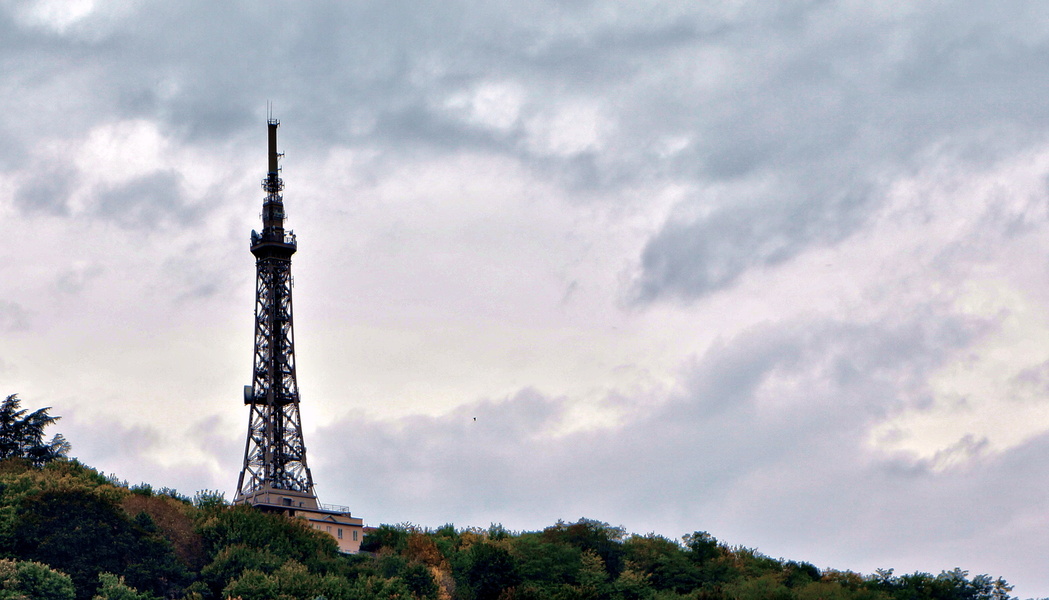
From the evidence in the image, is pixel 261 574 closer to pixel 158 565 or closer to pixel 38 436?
pixel 158 565

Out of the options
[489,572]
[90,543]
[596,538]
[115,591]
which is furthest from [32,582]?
[596,538]

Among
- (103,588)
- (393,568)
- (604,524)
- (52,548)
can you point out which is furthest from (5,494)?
(604,524)

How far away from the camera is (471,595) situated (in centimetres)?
11612

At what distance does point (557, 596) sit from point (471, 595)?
28.7 feet

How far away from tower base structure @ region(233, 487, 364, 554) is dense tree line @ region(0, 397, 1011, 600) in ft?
6.59

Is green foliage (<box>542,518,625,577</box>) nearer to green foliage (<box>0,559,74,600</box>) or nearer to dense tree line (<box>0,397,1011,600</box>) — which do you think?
dense tree line (<box>0,397,1011,600</box>)

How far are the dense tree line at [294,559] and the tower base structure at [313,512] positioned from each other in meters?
2.01

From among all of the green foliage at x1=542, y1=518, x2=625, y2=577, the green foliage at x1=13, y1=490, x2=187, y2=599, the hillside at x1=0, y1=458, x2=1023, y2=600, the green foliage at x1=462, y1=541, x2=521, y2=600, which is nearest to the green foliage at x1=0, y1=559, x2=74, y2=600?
the hillside at x1=0, y1=458, x2=1023, y2=600

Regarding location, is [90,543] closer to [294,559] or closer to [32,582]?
[32,582]

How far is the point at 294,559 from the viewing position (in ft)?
364

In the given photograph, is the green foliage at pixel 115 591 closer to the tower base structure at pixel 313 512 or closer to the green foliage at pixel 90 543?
the green foliage at pixel 90 543

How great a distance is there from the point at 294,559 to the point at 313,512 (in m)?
28.1

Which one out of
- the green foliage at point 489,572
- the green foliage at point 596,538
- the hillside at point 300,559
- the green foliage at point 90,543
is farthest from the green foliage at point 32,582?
the green foliage at point 596,538

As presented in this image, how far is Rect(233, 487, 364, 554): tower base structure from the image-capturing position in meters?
135
